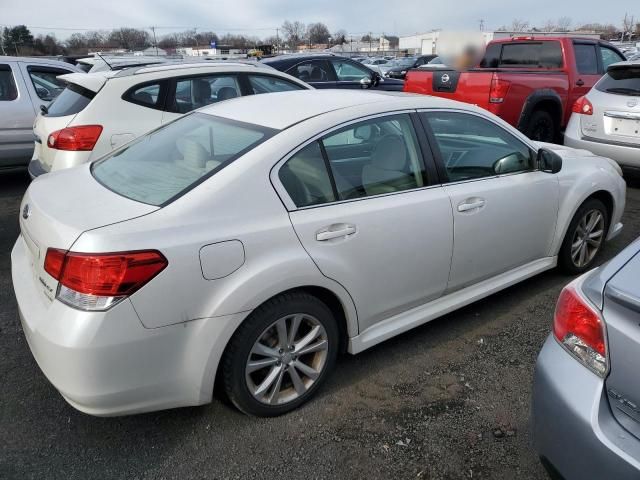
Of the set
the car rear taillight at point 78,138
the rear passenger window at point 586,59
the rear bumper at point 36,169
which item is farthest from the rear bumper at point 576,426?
the rear passenger window at point 586,59

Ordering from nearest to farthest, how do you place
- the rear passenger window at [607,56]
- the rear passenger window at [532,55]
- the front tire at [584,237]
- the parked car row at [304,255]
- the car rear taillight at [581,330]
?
the car rear taillight at [581,330] → the parked car row at [304,255] → the front tire at [584,237] → the rear passenger window at [532,55] → the rear passenger window at [607,56]

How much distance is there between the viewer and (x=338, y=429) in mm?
2484

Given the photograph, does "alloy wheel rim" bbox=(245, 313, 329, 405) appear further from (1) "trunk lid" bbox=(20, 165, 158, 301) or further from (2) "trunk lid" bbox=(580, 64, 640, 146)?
(2) "trunk lid" bbox=(580, 64, 640, 146)

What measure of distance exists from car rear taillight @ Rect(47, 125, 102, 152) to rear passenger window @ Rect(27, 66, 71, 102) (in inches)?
95.6

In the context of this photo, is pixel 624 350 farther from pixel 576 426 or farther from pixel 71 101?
pixel 71 101

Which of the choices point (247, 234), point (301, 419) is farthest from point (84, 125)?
point (301, 419)

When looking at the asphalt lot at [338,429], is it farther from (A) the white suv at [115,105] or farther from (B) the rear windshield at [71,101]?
(B) the rear windshield at [71,101]

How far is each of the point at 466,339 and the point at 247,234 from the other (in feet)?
5.77

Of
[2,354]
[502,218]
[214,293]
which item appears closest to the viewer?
[214,293]

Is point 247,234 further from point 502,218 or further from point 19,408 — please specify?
point 502,218

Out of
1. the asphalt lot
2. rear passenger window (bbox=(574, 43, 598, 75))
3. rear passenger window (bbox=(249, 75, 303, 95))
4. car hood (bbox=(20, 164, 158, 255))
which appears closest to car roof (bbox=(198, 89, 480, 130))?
car hood (bbox=(20, 164, 158, 255))

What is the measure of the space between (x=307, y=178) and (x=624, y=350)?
1.51 m

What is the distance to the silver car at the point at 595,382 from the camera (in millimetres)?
1578

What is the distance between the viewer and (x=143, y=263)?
2.00 meters
